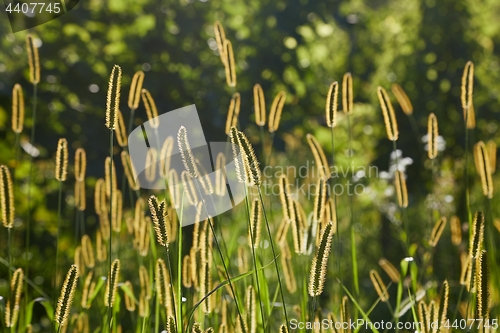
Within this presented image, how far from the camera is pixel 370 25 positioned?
447 centimetres

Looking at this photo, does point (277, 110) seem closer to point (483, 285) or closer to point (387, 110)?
point (387, 110)

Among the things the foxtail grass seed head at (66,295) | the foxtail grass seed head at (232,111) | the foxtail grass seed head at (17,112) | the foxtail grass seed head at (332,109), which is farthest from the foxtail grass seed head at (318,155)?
the foxtail grass seed head at (17,112)

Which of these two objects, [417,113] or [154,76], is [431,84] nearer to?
[417,113]

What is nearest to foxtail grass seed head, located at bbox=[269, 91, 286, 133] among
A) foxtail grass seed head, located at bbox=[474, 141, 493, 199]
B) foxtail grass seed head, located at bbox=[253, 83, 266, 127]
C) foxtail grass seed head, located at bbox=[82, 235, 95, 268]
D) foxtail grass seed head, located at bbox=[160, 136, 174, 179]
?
foxtail grass seed head, located at bbox=[253, 83, 266, 127]

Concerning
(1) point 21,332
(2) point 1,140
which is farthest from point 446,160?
(1) point 21,332

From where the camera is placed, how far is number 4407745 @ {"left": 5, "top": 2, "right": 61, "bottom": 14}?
2.31 metres

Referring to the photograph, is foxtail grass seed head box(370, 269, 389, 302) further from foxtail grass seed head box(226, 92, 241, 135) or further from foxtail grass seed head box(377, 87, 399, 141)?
foxtail grass seed head box(226, 92, 241, 135)

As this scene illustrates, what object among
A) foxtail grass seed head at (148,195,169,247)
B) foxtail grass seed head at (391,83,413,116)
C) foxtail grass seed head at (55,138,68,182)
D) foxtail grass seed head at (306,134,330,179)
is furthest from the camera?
foxtail grass seed head at (391,83,413,116)

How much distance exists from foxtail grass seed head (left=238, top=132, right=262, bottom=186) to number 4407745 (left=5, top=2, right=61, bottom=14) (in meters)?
1.83

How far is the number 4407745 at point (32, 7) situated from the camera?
7.57ft

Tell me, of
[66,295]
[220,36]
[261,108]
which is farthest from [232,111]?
[66,295]

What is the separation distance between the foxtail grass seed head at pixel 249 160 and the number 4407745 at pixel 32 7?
6.00 ft

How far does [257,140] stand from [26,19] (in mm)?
1313

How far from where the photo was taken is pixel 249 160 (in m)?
0.83
